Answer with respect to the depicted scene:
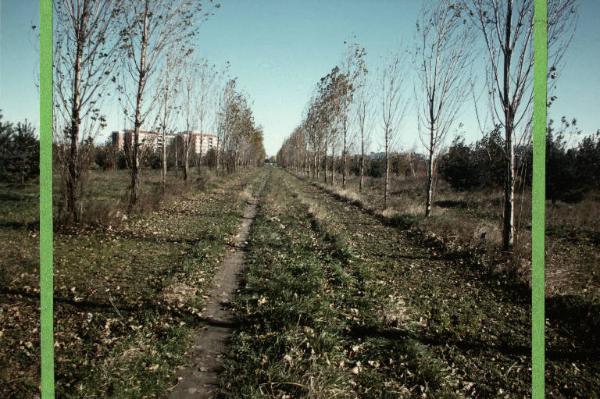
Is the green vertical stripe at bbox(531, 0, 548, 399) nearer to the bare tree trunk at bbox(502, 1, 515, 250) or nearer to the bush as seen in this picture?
the bare tree trunk at bbox(502, 1, 515, 250)

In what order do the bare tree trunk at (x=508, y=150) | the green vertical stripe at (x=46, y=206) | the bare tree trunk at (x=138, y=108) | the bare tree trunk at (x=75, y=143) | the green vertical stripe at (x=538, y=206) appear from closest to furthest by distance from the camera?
the green vertical stripe at (x=538, y=206) → the green vertical stripe at (x=46, y=206) → the bare tree trunk at (x=508, y=150) → the bare tree trunk at (x=75, y=143) → the bare tree trunk at (x=138, y=108)

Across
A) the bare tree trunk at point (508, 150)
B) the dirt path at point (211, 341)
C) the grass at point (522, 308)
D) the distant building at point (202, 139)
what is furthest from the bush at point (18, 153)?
the bare tree trunk at point (508, 150)

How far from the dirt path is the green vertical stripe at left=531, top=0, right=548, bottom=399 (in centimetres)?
328

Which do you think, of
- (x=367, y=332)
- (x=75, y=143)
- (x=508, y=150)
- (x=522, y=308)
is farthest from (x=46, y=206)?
(x=508, y=150)

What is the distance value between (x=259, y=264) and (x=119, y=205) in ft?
22.2

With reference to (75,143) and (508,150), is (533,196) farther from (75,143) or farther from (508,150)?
(75,143)

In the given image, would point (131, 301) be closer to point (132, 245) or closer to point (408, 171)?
point (132, 245)

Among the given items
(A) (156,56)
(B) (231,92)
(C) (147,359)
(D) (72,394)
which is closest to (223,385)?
(C) (147,359)

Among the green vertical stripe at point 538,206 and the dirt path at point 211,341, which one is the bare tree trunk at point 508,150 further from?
the green vertical stripe at point 538,206

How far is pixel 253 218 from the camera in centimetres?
1380

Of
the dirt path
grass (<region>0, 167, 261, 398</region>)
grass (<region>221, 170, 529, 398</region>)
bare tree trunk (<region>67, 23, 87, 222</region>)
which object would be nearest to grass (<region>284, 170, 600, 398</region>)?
grass (<region>221, 170, 529, 398</region>)

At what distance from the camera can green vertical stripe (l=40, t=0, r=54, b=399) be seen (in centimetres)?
173

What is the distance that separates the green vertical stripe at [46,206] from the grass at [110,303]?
2102 millimetres

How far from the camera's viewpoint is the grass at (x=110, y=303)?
147 inches
